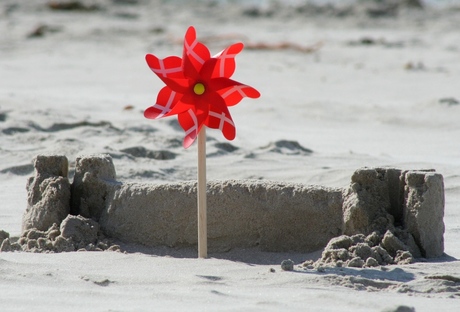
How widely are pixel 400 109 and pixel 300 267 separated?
474cm

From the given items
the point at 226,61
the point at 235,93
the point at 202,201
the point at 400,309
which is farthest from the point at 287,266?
the point at 226,61

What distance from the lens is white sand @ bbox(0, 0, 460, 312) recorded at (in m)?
3.12

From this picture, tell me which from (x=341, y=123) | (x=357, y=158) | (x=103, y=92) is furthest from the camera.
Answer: (x=103, y=92)

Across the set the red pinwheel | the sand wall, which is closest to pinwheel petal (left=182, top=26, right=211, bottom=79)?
the red pinwheel

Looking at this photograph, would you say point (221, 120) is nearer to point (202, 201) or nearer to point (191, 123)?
point (191, 123)

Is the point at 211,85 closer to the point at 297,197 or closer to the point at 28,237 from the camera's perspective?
the point at 297,197

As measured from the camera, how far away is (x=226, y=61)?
3646 mm

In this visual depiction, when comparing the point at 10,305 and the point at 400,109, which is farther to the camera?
the point at 400,109

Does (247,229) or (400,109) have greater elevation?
(400,109)

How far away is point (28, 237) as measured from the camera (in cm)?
395

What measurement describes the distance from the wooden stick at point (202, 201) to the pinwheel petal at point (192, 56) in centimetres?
27

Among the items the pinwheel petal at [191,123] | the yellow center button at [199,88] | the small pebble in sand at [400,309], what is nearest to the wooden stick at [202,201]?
the pinwheel petal at [191,123]

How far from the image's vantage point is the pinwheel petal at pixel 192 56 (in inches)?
143

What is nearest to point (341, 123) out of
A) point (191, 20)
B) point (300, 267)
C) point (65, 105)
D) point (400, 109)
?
point (400, 109)
